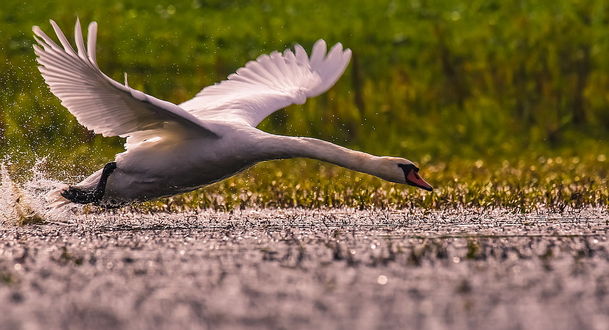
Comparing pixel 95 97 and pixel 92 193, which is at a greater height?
pixel 95 97

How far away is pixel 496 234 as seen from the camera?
27.1 feet

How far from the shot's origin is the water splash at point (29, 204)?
993 cm

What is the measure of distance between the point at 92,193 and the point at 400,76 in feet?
33.7

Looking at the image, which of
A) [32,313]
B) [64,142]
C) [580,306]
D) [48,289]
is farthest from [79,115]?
[64,142]

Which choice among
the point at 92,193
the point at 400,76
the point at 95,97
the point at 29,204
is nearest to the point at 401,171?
the point at 95,97

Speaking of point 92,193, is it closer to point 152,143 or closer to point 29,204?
point 29,204

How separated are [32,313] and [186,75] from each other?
15.2m

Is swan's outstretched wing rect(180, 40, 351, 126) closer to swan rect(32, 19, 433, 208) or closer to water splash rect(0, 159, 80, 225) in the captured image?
swan rect(32, 19, 433, 208)

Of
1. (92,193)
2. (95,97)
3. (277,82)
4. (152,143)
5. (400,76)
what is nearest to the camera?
(95,97)

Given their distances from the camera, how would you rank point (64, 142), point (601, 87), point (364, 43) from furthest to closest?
point (364, 43) → point (601, 87) → point (64, 142)

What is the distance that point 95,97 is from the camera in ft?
30.7

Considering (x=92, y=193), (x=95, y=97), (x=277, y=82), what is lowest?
(x=92, y=193)

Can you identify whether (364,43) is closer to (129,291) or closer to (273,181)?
(273,181)

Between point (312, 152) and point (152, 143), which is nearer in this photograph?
point (312, 152)
